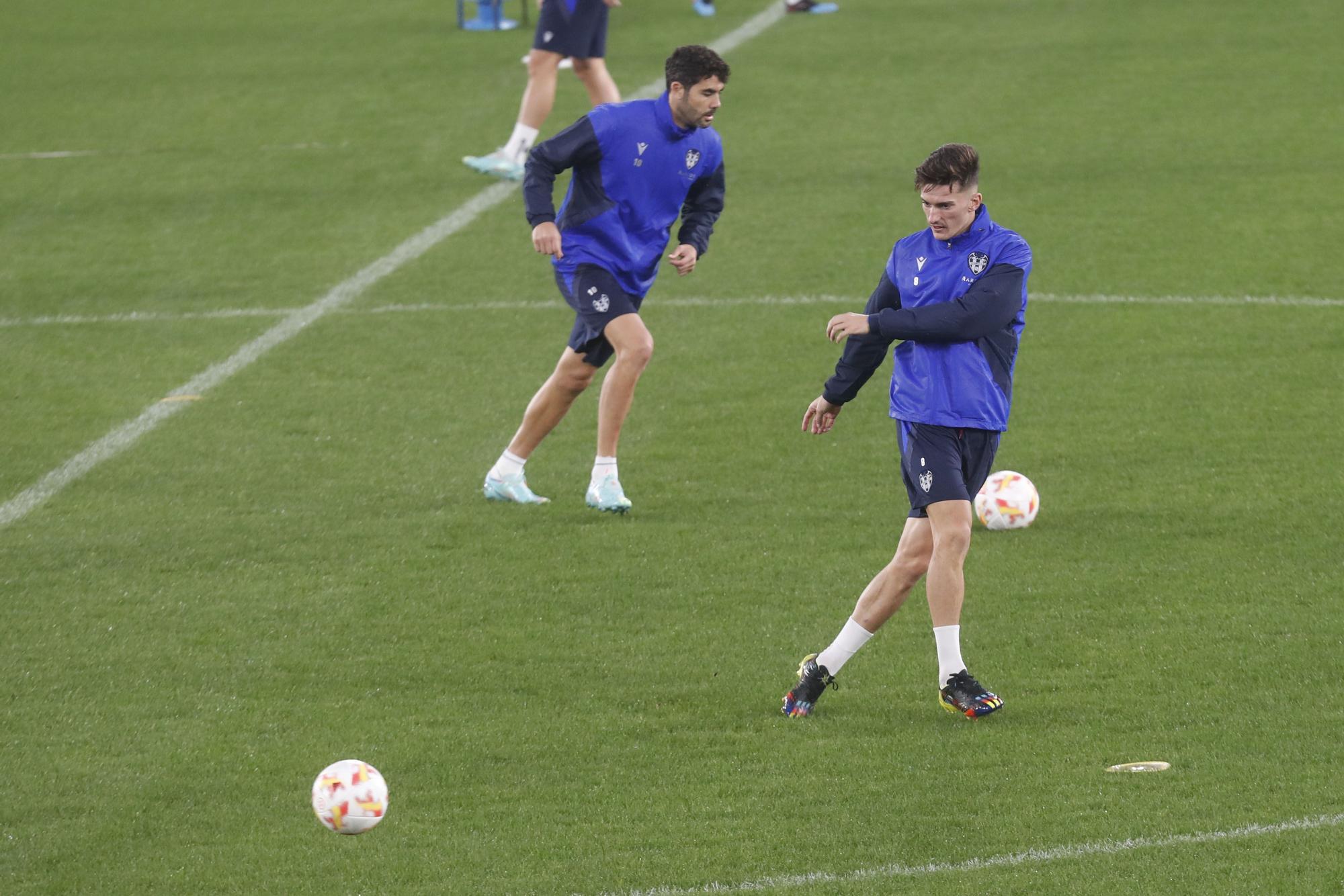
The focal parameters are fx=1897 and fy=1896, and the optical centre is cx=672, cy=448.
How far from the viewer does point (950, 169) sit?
5.54 meters

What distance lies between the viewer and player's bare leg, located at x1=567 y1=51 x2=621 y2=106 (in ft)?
45.8

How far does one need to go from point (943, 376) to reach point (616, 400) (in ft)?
8.58

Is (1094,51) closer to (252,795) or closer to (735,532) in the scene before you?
(735,532)

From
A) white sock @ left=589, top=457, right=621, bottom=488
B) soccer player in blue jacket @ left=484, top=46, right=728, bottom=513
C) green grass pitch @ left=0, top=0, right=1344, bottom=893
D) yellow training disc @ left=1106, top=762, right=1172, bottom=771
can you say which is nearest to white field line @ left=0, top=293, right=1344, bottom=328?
green grass pitch @ left=0, top=0, right=1344, bottom=893

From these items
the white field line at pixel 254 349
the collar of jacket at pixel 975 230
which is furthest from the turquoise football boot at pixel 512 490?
the collar of jacket at pixel 975 230

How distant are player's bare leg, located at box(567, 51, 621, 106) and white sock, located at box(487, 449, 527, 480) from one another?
6.23 metres

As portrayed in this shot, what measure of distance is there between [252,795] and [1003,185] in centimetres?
963

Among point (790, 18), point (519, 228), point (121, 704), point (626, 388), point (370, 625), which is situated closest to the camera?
point (121, 704)

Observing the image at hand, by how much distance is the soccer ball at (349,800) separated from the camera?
504cm

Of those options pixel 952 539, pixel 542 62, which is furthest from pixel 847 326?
pixel 542 62

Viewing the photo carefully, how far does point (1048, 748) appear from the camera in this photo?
5.54 metres

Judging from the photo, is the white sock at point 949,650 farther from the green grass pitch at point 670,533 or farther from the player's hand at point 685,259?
the player's hand at point 685,259

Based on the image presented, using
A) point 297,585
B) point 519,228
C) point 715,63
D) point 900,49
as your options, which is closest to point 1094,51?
point 900,49

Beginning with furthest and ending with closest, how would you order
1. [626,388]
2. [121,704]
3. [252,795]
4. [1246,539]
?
[626,388], [1246,539], [121,704], [252,795]
